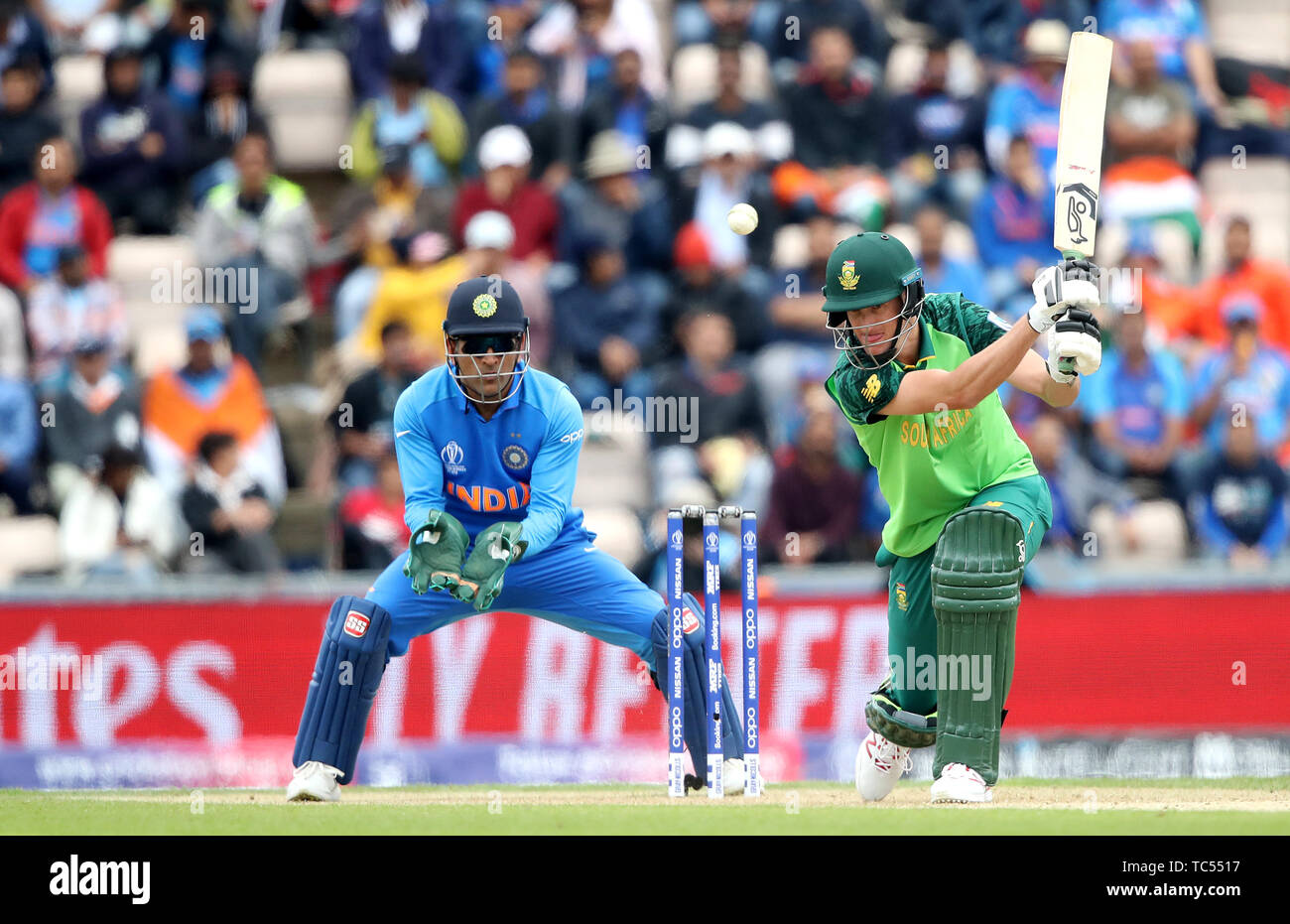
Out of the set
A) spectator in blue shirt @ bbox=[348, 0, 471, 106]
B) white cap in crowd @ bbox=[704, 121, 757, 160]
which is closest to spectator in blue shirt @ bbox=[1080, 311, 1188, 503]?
white cap in crowd @ bbox=[704, 121, 757, 160]

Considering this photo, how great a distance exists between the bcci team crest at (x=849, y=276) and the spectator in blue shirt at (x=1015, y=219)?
239 inches

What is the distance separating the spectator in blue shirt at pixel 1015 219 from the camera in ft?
42.1

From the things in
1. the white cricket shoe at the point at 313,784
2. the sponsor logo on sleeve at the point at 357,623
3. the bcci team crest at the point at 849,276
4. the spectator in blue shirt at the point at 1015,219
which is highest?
the spectator in blue shirt at the point at 1015,219

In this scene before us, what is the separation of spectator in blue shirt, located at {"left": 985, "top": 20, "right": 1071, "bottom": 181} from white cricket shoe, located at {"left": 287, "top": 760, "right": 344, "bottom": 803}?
742cm

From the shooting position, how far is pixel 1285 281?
41.8 feet

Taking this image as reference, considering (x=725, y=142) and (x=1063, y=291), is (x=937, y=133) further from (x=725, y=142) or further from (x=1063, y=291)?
(x=1063, y=291)

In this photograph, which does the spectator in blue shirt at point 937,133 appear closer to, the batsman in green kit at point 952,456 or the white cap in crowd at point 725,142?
the white cap in crowd at point 725,142

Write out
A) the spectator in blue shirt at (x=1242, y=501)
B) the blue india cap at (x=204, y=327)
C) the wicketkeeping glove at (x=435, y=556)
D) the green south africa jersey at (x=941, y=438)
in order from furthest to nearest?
the blue india cap at (x=204, y=327) → the spectator in blue shirt at (x=1242, y=501) → the wicketkeeping glove at (x=435, y=556) → the green south africa jersey at (x=941, y=438)

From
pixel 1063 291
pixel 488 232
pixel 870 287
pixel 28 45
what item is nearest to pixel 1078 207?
pixel 1063 291

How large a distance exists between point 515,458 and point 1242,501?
5520 mm

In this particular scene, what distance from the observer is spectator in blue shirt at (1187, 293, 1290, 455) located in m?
11.9

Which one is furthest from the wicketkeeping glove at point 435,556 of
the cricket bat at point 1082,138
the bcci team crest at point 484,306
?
the cricket bat at point 1082,138

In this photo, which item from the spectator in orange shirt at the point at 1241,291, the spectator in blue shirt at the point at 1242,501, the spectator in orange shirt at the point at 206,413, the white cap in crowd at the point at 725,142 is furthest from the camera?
the white cap in crowd at the point at 725,142

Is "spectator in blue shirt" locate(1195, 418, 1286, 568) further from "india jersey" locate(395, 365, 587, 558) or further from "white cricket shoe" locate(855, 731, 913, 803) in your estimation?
"india jersey" locate(395, 365, 587, 558)
